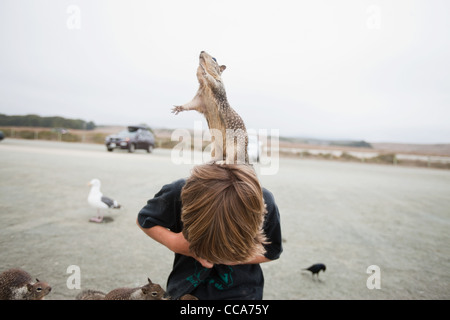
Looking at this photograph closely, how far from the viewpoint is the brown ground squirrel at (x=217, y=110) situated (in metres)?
1.26

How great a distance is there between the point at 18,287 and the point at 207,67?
1895mm

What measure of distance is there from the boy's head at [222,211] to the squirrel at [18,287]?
1369mm

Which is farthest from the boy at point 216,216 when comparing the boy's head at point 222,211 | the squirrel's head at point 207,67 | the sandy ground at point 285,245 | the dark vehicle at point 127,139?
the dark vehicle at point 127,139

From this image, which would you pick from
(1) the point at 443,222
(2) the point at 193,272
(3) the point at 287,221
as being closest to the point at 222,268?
(2) the point at 193,272

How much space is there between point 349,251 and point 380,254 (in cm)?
49

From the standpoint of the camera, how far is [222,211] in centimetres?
103

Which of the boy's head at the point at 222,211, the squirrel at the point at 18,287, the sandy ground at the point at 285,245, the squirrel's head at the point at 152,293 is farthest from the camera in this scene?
the sandy ground at the point at 285,245

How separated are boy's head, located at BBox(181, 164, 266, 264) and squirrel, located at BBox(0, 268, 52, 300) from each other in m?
1.37

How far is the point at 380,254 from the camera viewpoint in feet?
13.5

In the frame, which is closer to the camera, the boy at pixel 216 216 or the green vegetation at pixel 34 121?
the boy at pixel 216 216

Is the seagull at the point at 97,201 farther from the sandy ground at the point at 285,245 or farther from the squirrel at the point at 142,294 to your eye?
the squirrel at the point at 142,294

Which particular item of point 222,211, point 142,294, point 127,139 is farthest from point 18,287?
point 127,139

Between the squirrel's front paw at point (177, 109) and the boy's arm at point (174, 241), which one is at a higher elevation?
the squirrel's front paw at point (177, 109)

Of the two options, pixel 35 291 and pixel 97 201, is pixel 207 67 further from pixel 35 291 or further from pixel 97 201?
pixel 97 201
